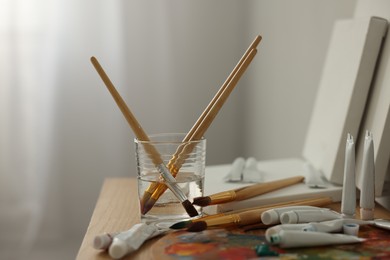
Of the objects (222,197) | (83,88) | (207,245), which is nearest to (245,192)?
(222,197)

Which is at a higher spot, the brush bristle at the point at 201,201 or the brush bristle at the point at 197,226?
the brush bristle at the point at 201,201

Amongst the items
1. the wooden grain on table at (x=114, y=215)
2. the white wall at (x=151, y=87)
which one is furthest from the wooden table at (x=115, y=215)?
the white wall at (x=151, y=87)

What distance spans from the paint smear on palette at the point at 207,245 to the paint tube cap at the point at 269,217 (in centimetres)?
2

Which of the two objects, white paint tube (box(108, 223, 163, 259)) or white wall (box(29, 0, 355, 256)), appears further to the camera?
white wall (box(29, 0, 355, 256))

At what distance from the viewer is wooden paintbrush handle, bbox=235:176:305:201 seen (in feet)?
2.19

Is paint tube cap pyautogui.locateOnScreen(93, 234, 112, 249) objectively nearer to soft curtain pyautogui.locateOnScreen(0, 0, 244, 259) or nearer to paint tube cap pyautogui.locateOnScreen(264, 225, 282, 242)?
paint tube cap pyautogui.locateOnScreen(264, 225, 282, 242)

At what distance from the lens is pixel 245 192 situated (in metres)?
0.67

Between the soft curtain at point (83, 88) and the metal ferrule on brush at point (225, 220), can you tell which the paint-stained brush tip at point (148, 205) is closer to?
the metal ferrule on brush at point (225, 220)

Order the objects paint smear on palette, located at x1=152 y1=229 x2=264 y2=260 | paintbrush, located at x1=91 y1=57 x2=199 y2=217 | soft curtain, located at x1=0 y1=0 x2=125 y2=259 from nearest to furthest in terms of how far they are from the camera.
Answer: paint smear on palette, located at x1=152 y1=229 x2=264 y2=260, paintbrush, located at x1=91 y1=57 x2=199 y2=217, soft curtain, located at x1=0 y1=0 x2=125 y2=259

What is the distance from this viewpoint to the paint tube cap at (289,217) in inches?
22.4

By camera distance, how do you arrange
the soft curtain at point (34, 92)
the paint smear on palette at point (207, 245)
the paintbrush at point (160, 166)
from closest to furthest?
the paint smear on palette at point (207, 245) < the paintbrush at point (160, 166) < the soft curtain at point (34, 92)

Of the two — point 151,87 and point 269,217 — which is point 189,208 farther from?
point 151,87

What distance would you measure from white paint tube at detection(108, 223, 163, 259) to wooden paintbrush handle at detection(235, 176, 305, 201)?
13 centimetres

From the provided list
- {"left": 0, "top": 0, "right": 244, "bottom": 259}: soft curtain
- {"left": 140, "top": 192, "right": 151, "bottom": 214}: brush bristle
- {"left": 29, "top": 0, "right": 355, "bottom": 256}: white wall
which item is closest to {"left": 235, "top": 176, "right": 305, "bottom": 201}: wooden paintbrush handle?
{"left": 140, "top": 192, "right": 151, "bottom": 214}: brush bristle
